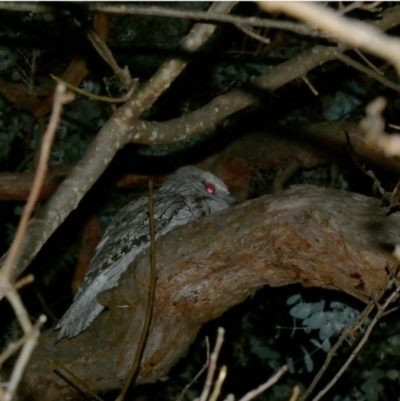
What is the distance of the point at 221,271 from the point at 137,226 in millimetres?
1093

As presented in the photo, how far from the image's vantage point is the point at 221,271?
281 centimetres

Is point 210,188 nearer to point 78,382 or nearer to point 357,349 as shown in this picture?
point 78,382

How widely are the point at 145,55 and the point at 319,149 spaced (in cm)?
133

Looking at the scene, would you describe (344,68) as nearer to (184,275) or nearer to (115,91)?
(115,91)

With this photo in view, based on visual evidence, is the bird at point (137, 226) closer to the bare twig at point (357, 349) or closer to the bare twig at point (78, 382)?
the bare twig at point (78, 382)

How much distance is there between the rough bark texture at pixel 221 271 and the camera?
2.55 meters

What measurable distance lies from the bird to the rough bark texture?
15 centimetres

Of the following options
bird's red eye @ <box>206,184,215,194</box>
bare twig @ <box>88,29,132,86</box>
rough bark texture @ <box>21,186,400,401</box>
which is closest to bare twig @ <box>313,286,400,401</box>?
rough bark texture @ <box>21,186,400,401</box>

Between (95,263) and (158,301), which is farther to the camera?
(95,263)

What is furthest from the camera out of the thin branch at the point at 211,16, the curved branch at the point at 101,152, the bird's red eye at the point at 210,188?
the bird's red eye at the point at 210,188

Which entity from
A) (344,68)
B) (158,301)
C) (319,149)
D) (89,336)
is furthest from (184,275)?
(344,68)

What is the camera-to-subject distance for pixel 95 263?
3.80 meters

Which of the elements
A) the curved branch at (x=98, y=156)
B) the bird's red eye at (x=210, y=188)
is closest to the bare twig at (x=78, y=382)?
the curved branch at (x=98, y=156)

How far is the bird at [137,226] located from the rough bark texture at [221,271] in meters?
0.15
